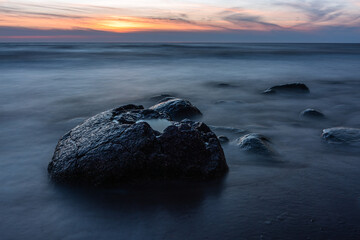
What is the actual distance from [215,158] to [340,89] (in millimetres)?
9836

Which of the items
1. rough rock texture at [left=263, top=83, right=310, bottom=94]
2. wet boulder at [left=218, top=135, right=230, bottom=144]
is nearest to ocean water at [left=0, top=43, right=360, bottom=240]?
wet boulder at [left=218, top=135, right=230, bottom=144]

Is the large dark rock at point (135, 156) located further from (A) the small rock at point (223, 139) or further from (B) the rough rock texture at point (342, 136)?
(B) the rough rock texture at point (342, 136)

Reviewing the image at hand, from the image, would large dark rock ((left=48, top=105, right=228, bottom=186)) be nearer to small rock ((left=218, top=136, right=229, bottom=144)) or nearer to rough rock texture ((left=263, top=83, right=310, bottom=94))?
small rock ((left=218, top=136, right=229, bottom=144))

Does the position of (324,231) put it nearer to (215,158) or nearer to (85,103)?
(215,158)

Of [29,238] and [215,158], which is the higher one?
[215,158]

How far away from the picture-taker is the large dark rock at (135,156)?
11.1ft

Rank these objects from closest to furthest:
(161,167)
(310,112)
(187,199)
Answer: (187,199) < (161,167) < (310,112)

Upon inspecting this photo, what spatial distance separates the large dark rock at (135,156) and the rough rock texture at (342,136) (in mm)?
2307

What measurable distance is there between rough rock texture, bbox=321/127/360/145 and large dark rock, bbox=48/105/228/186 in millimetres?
2307

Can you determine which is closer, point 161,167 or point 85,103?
point 161,167

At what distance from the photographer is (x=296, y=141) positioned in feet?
16.7

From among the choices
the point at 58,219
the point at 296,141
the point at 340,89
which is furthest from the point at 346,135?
the point at 340,89

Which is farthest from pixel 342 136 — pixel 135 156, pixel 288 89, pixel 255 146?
pixel 288 89

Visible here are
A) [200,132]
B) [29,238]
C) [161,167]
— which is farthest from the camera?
[200,132]
